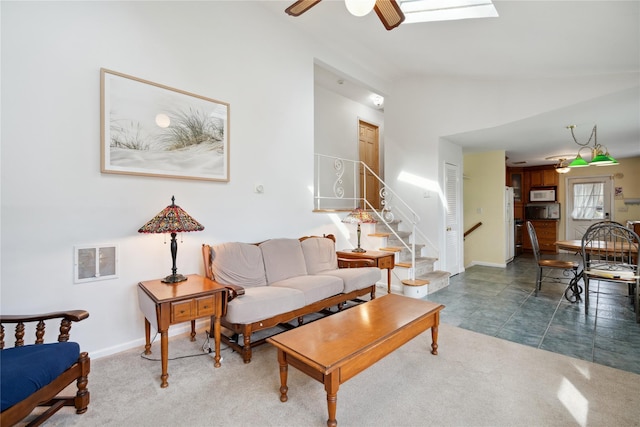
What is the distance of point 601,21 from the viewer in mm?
2551

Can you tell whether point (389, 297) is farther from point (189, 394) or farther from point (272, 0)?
point (272, 0)

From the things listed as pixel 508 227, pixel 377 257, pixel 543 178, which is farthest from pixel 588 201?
pixel 377 257

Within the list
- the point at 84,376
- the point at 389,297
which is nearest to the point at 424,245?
the point at 389,297

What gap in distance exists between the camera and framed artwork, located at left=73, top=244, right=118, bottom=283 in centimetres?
241

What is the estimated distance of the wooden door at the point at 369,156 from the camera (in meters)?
6.61

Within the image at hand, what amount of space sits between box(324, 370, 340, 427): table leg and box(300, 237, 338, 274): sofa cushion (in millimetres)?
2048

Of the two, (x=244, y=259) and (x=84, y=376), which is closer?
(x=84, y=376)

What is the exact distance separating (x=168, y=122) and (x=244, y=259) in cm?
154

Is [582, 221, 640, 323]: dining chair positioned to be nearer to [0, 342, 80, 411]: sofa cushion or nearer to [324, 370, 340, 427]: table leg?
[324, 370, 340, 427]: table leg

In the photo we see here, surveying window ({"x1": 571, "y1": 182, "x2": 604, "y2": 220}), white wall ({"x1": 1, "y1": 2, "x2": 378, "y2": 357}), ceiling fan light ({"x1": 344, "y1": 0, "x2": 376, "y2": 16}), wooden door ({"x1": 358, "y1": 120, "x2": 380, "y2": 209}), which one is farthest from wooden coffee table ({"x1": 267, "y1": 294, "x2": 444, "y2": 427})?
window ({"x1": 571, "y1": 182, "x2": 604, "y2": 220})

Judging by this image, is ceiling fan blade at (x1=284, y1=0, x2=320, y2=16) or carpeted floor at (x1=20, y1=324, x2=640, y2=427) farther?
ceiling fan blade at (x1=284, y1=0, x2=320, y2=16)

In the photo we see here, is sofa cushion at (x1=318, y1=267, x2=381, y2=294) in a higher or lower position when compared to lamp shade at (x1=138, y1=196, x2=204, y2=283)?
lower

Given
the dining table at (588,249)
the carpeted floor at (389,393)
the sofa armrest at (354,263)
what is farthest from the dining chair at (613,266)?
the sofa armrest at (354,263)

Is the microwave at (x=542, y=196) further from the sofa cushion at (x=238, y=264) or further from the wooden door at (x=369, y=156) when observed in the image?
the sofa cushion at (x=238, y=264)
